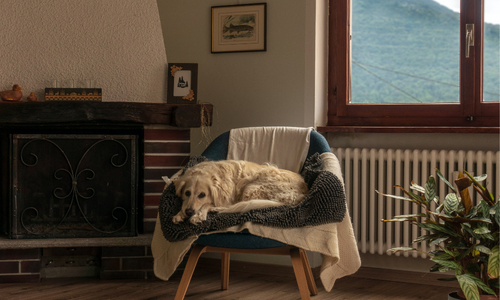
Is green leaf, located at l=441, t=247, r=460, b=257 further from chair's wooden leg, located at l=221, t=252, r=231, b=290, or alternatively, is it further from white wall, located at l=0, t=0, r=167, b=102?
white wall, located at l=0, t=0, r=167, b=102

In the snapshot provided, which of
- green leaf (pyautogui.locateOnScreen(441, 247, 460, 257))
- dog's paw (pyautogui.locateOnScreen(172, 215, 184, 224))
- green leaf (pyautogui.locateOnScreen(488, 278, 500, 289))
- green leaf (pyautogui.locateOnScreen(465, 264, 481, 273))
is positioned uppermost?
dog's paw (pyautogui.locateOnScreen(172, 215, 184, 224))

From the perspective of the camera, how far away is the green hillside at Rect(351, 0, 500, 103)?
9.14ft

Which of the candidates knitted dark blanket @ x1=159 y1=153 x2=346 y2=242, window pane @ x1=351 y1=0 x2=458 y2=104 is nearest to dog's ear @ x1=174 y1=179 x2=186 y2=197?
knitted dark blanket @ x1=159 y1=153 x2=346 y2=242

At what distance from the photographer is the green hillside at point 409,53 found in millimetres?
2785

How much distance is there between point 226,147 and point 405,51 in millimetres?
1300

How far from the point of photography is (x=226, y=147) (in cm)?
255

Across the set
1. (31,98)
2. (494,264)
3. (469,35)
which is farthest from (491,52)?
(31,98)

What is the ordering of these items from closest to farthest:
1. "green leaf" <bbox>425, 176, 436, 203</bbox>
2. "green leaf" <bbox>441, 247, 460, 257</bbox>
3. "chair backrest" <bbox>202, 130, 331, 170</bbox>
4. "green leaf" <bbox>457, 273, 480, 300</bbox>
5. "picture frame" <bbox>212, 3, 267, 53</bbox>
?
1. "green leaf" <bbox>457, 273, 480, 300</bbox>
2. "green leaf" <bbox>441, 247, 460, 257</bbox>
3. "green leaf" <bbox>425, 176, 436, 203</bbox>
4. "chair backrest" <bbox>202, 130, 331, 170</bbox>
5. "picture frame" <bbox>212, 3, 267, 53</bbox>

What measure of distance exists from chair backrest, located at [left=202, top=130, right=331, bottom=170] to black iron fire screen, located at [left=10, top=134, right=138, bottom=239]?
514mm

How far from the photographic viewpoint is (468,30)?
2709 millimetres

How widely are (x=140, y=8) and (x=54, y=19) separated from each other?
515mm

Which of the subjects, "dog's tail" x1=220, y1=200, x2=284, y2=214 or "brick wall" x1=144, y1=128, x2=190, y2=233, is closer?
"dog's tail" x1=220, y1=200, x2=284, y2=214

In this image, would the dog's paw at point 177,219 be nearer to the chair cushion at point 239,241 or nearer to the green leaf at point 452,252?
the chair cushion at point 239,241

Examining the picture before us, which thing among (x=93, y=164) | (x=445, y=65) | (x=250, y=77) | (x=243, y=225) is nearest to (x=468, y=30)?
(x=445, y=65)
